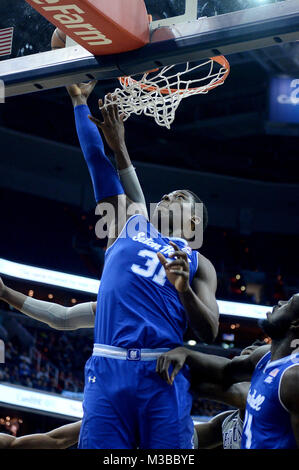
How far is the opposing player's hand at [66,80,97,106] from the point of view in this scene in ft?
10.9

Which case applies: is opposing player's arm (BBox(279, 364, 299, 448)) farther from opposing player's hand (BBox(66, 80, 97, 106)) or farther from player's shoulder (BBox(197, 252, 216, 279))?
opposing player's hand (BBox(66, 80, 97, 106))

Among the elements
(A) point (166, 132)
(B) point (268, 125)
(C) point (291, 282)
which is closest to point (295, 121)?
(B) point (268, 125)

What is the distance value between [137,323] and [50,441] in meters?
1.50

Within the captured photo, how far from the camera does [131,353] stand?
261 cm

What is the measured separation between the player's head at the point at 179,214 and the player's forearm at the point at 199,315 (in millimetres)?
533

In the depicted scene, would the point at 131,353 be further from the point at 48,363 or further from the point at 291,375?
the point at 48,363

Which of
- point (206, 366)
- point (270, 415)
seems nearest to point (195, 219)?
point (206, 366)

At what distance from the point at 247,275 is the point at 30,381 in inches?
225

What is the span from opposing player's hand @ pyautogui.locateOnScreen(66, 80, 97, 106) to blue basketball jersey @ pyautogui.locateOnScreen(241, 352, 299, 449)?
5.27 ft

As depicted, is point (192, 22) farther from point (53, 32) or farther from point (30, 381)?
point (30, 381)

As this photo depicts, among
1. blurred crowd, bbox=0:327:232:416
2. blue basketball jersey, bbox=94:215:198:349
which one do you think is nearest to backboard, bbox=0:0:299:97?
blue basketball jersey, bbox=94:215:198:349

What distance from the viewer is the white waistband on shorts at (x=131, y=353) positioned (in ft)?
8.56

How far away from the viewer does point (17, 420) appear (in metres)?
13.3

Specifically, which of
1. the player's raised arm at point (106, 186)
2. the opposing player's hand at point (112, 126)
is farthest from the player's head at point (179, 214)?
the opposing player's hand at point (112, 126)
